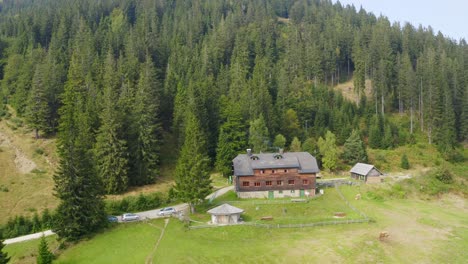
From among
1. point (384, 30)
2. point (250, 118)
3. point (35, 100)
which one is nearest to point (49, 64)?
point (35, 100)

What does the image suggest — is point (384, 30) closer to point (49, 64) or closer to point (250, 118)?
point (250, 118)

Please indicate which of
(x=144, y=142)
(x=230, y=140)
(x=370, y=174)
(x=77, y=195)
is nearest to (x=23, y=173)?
(x=144, y=142)

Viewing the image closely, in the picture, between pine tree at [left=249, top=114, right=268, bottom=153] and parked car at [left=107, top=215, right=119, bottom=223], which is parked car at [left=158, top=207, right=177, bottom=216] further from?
pine tree at [left=249, top=114, right=268, bottom=153]

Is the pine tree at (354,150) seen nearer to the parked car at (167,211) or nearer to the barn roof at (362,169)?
the barn roof at (362,169)

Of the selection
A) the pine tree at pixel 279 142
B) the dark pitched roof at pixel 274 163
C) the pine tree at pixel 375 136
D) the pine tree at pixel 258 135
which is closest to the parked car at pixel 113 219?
the dark pitched roof at pixel 274 163

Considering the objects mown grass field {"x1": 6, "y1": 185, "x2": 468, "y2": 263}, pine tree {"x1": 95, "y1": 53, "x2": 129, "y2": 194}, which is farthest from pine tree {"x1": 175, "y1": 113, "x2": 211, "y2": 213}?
pine tree {"x1": 95, "y1": 53, "x2": 129, "y2": 194}

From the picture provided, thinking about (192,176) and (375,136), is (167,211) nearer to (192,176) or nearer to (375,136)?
(192,176)
